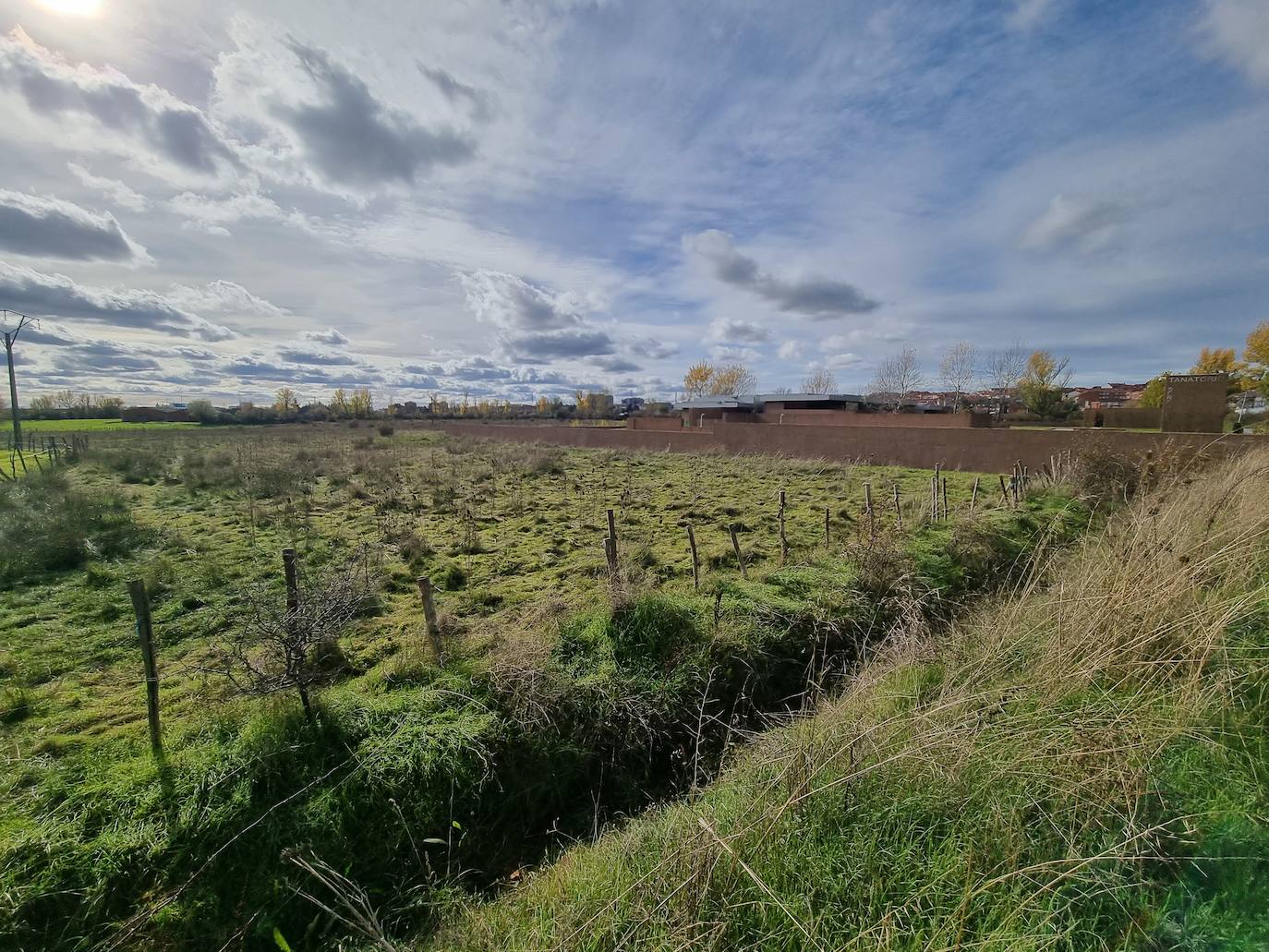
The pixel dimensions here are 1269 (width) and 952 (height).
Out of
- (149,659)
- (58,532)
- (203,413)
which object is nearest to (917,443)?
(149,659)

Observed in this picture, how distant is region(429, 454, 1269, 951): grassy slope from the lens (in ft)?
6.81

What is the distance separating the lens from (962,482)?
15742 mm

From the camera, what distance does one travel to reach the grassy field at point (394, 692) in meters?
3.08

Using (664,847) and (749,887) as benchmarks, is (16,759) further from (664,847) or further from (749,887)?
(749,887)

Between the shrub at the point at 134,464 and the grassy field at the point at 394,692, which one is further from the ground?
the shrub at the point at 134,464

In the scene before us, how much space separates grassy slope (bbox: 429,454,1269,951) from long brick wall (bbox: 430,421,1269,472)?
12626mm

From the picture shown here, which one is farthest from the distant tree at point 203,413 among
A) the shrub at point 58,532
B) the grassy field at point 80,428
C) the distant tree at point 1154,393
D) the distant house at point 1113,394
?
the distant house at point 1113,394

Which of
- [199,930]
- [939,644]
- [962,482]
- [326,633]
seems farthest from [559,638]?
[962,482]

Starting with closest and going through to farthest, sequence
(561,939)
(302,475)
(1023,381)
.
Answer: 1. (561,939)
2. (302,475)
3. (1023,381)

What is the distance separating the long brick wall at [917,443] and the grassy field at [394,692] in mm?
5691

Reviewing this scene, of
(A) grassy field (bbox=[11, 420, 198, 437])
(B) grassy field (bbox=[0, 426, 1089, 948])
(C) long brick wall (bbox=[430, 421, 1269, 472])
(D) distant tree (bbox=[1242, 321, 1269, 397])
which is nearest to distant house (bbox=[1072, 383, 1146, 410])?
(D) distant tree (bbox=[1242, 321, 1269, 397])

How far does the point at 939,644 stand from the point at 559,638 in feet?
12.4

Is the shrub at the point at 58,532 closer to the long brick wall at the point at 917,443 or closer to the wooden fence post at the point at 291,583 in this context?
the wooden fence post at the point at 291,583

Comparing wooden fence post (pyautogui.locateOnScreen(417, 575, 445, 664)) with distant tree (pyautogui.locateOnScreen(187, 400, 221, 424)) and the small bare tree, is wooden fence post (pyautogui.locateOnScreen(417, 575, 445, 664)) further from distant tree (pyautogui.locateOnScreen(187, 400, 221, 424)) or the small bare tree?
distant tree (pyautogui.locateOnScreen(187, 400, 221, 424))
